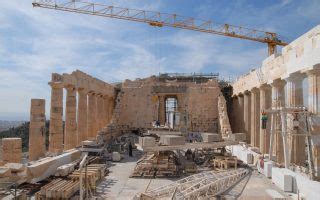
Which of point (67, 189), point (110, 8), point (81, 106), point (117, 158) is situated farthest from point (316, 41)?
point (110, 8)

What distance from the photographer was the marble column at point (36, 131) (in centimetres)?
1972

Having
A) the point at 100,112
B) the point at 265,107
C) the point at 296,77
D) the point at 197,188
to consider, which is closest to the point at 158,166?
the point at 197,188

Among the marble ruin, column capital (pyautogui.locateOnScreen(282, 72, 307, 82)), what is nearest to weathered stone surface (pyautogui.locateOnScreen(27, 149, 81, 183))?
the marble ruin

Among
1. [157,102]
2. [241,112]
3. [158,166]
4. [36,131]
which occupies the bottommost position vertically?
[158,166]

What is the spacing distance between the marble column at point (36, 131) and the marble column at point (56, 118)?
111 cm

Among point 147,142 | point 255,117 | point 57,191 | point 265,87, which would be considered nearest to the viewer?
point 57,191

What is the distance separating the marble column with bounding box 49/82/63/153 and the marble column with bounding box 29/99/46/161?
3.64 ft

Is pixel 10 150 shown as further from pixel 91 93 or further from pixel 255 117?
pixel 255 117

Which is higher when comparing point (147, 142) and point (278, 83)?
point (278, 83)

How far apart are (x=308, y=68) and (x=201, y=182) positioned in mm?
7248

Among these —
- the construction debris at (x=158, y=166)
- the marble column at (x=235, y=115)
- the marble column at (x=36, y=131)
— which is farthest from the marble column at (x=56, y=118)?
the marble column at (x=235, y=115)

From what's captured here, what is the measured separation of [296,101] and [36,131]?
1599 centimetres

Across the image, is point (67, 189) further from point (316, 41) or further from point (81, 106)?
point (81, 106)

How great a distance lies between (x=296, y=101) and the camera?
646 inches
